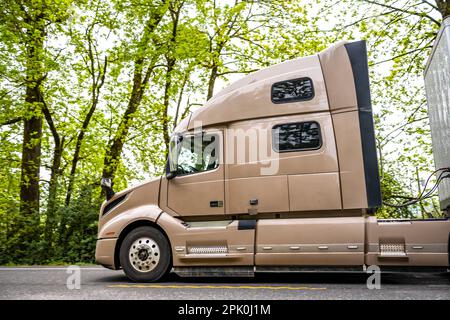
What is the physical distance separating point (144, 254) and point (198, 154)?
6.01ft

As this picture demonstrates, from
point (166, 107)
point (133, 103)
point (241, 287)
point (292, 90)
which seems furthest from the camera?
point (166, 107)

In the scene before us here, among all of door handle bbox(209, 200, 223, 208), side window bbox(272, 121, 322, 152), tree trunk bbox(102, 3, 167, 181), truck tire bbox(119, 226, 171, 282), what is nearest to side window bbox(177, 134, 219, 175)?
door handle bbox(209, 200, 223, 208)

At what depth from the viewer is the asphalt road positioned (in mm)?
5301

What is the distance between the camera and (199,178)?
6.86 metres

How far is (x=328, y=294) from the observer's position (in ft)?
17.4

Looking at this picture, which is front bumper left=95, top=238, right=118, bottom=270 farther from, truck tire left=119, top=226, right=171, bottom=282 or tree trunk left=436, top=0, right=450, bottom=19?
tree trunk left=436, top=0, right=450, bottom=19

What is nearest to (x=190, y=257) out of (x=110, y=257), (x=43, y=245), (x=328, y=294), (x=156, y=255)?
(x=156, y=255)

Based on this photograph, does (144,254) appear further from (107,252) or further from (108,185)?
(108,185)

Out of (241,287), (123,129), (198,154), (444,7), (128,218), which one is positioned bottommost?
(241,287)

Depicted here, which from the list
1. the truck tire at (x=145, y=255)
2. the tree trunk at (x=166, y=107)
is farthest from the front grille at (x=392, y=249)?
the tree trunk at (x=166, y=107)

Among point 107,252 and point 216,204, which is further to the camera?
point 107,252

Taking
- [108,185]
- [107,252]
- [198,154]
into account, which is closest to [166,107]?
[108,185]

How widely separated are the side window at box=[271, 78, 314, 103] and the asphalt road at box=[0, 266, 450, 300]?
9.21ft
